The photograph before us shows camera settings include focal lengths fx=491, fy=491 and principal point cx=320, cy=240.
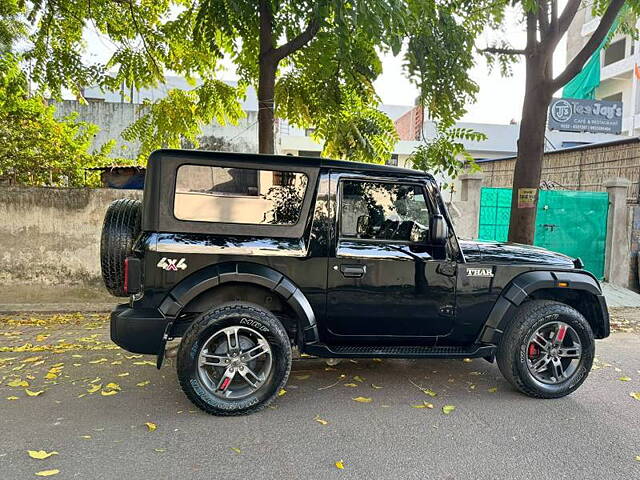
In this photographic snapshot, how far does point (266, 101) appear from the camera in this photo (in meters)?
6.86

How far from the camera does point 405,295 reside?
4043 mm

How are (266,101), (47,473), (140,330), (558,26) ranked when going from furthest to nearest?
1. (558,26)
2. (266,101)
3. (140,330)
4. (47,473)

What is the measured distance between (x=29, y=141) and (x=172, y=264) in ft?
21.1

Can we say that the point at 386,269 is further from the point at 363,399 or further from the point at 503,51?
the point at 503,51

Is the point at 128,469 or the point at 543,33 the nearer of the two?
the point at 128,469

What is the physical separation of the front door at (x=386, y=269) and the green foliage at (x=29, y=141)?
669 centimetres

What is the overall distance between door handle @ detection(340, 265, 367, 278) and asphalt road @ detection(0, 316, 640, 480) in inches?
41.6

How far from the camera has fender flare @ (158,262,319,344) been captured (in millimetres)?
3686

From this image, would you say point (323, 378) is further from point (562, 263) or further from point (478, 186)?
point (478, 186)

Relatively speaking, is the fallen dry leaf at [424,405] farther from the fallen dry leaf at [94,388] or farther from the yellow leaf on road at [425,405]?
the fallen dry leaf at [94,388]

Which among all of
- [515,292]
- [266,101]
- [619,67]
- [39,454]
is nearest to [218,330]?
[39,454]

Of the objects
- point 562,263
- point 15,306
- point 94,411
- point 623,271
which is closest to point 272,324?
point 94,411

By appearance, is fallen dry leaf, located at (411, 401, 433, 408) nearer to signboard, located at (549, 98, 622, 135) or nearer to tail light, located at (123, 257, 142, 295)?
tail light, located at (123, 257, 142, 295)

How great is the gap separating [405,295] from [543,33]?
19.4 ft
